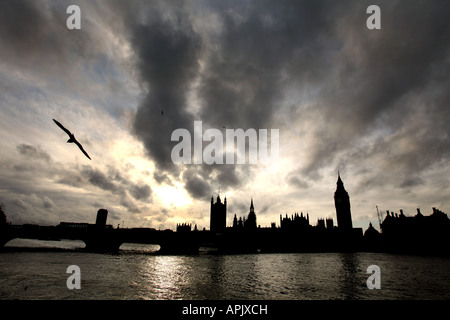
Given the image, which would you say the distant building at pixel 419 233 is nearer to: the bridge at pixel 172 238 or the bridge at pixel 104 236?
the bridge at pixel 172 238

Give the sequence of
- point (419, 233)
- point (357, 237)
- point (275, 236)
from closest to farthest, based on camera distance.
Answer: point (419, 233) → point (275, 236) → point (357, 237)

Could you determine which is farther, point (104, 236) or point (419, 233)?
point (419, 233)

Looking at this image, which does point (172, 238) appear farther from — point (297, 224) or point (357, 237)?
point (357, 237)

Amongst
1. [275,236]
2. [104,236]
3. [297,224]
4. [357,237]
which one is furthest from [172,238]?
[357,237]

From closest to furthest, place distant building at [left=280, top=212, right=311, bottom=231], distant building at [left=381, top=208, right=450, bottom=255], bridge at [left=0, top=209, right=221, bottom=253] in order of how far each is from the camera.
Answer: bridge at [left=0, top=209, right=221, bottom=253] < distant building at [left=381, top=208, right=450, bottom=255] < distant building at [left=280, top=212, right=311, bottom=231]

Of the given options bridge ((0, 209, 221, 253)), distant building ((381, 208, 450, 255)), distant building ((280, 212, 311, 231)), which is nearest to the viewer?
bridge ((0, 209, 221, 253))

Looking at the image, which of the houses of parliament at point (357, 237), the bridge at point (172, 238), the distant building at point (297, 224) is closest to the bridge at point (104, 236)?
the bridge at point (172, 238)

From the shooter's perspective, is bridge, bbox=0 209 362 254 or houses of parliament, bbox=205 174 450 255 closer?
bridge, bbox=0 209 362 254

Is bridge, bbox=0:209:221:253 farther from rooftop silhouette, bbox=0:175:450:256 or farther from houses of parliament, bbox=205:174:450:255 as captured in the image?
houses of parliament, bbox=205:174:450:255

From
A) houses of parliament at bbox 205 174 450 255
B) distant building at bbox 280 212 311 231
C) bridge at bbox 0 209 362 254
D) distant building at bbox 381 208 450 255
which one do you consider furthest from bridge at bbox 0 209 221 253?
distant building at bbox 381 208 450 255

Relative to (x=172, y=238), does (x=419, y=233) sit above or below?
above
